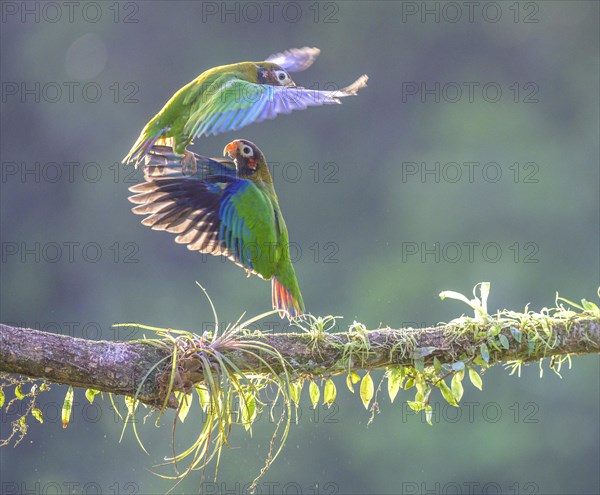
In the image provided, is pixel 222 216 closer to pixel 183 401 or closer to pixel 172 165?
pixel 172 165

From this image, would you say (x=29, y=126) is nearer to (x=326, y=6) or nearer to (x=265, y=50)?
(x=265, y=50)

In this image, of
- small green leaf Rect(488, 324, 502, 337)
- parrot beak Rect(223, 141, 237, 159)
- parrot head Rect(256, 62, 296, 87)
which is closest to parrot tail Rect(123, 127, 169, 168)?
parrot beak Rect(223, 141, 237, 159)

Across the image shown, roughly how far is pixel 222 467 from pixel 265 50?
12.7 ft

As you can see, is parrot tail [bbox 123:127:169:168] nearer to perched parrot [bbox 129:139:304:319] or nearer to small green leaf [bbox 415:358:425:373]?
perched parrot [bbox 129:139:304:319]

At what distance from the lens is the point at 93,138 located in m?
9.04

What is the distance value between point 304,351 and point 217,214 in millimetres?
615

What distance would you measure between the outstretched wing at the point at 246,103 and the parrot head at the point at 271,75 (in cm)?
16

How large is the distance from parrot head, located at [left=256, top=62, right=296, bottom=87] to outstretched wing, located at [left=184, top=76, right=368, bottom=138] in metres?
0.16

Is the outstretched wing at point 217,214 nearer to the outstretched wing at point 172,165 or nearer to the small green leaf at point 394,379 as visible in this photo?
the outstretched wing at point 172,165

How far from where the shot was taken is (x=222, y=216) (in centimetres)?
254

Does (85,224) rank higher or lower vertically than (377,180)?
lower

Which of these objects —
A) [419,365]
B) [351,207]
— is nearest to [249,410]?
[419,365]

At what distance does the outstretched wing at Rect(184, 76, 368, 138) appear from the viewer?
2.41m

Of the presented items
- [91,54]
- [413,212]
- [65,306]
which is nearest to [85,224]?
[65,306]
